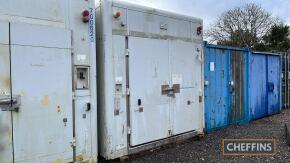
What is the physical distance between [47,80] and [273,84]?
710 centimetres

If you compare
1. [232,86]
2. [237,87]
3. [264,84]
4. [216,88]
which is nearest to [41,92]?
[216,88]

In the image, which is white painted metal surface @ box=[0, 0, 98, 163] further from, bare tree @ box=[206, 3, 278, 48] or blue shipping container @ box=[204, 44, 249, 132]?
bare tree @ box=[206, 3, 278, 48]

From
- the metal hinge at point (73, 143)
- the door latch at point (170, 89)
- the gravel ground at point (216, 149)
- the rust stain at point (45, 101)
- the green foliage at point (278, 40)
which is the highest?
the green foliage at point (278, 40)

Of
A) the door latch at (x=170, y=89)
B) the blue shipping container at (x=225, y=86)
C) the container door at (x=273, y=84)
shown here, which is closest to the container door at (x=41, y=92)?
the door latch at (x=170, y=89)

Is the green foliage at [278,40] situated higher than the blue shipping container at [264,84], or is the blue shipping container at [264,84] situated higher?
the green foliage at [278,40]

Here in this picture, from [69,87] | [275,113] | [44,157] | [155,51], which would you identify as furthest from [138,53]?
[275,113]

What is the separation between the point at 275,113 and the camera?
8.16m

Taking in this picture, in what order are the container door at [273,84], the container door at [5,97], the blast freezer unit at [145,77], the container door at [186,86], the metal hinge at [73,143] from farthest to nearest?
the container door at [273,84] → the container door at [186,86] → the blast freezer unit at [145,77] → the metal hinge at [73,143] → the container door at [5,97]

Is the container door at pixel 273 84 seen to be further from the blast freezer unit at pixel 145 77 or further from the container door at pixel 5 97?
the container door at pixel 5 97

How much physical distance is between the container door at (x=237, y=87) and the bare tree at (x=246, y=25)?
1513 cm

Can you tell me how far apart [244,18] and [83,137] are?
20.7 m

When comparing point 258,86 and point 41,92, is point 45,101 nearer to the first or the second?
point 41,92

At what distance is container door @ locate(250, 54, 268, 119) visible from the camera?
7137 mm

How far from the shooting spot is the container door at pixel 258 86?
23.4 feet
